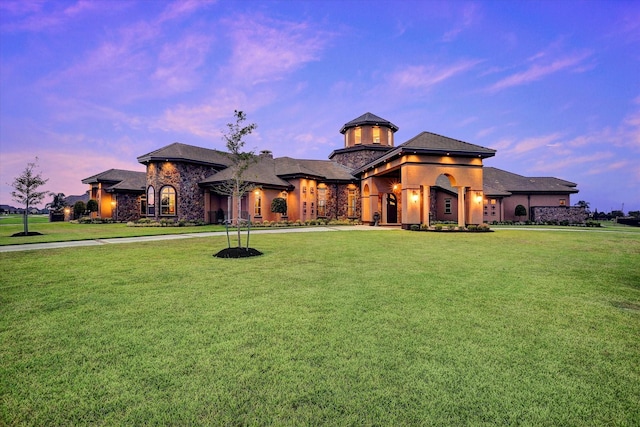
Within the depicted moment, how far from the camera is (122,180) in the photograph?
3419cm

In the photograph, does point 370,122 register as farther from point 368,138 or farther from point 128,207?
point 128,207

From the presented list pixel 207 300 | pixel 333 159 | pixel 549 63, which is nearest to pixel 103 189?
pixel 333 159

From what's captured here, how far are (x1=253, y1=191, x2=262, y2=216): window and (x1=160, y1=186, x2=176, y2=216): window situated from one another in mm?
7527

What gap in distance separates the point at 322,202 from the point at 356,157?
6.98m

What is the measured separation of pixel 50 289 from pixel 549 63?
129ft

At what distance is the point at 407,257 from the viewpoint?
28.7 ft

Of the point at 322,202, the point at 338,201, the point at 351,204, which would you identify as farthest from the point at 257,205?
the point at 351,204

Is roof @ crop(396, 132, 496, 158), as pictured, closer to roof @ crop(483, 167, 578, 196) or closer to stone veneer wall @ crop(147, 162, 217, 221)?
roof @ crop(483, 167, 578, 196)

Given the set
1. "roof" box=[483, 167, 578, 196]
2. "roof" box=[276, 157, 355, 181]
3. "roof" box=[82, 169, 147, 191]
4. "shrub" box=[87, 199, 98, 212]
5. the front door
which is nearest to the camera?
"roof" box=[276, 157, 355, 181]

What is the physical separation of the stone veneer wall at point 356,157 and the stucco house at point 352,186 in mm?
115

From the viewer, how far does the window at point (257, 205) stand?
26078 millimetres

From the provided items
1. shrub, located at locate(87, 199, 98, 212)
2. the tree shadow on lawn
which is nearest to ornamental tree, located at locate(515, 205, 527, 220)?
the tree shadow on lawn

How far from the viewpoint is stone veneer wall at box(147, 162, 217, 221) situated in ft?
81.8

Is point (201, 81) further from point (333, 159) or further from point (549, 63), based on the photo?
point (549, 63)
